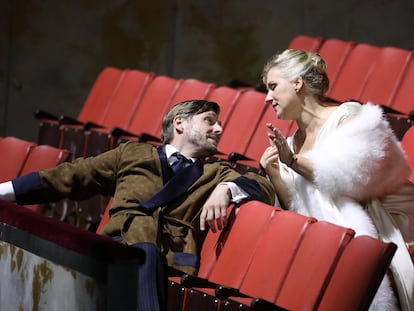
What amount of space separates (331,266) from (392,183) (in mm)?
139

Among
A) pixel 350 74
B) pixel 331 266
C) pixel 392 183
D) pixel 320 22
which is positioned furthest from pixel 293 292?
pixel 320 22

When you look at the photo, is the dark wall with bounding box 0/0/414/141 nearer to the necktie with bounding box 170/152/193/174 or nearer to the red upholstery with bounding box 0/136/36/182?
the red upholstery with bounding box 0/136/36/182

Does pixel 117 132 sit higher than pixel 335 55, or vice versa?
pixel 335 55

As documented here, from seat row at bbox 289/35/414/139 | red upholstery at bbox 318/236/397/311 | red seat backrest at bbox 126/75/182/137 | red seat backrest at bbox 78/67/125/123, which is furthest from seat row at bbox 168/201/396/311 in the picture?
red seat backrest at bbox 78/67/125/123

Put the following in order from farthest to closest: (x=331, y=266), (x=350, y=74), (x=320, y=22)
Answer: (x=320, y=22) → (x=350, y=74) → (x=331, y=266)

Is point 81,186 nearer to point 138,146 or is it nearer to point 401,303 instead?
point 138,146

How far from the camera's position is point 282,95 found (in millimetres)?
819

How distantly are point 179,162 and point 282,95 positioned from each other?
0.09 meters

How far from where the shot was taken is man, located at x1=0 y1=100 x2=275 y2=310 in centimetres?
77

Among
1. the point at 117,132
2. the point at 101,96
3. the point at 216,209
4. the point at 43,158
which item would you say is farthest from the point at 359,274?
the point at 101,96

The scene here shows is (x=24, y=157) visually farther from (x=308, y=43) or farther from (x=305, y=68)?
(x=308, y=43)

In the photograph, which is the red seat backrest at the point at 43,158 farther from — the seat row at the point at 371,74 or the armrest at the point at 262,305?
the armrest at the point at 262,305

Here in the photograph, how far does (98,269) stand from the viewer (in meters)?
0.52

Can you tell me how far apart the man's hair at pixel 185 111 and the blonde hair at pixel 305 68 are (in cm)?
6
